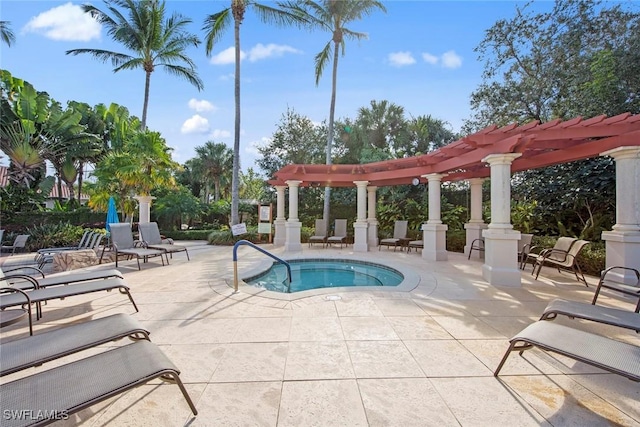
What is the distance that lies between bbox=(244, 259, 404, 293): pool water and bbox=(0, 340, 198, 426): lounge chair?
452cm

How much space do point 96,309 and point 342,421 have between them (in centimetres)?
433

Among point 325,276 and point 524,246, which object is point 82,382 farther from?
point 524,246

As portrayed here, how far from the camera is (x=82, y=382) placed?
5.99ft

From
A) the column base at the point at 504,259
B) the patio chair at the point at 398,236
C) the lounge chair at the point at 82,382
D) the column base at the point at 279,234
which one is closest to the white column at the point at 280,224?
the column base at the point at 279,234

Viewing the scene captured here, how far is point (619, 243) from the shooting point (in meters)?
5.70

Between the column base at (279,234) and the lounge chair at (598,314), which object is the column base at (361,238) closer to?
the column base at (279,234)

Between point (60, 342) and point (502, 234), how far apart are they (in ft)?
22.8

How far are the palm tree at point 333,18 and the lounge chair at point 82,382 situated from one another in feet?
40.0

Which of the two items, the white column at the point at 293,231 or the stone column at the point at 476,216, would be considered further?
the white column at the point at 293,231

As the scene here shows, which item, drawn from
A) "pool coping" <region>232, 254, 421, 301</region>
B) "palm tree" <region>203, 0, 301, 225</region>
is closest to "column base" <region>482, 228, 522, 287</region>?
"pool coping" <region>232, 254, 421, 301</region>

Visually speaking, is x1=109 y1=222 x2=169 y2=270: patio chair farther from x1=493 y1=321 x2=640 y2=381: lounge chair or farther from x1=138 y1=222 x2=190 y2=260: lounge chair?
x1=493 y1=321 x2=640 y2=381: lounge chair

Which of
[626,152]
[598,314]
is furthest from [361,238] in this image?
[598,314]

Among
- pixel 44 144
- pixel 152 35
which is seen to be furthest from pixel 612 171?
pixel 44 144

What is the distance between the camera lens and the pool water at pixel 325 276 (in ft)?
23.5
